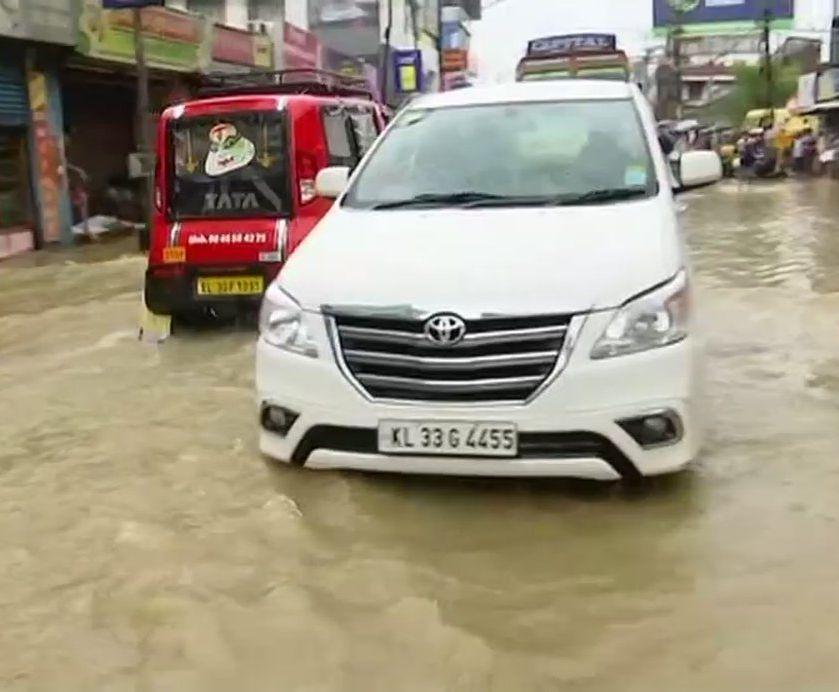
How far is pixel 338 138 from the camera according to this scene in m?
8.73

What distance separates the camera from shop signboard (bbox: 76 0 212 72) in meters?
17.2

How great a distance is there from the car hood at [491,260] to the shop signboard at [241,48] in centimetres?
1920

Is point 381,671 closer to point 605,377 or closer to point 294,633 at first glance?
point 294,633

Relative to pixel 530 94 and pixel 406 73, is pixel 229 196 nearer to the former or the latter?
pixel 530 94

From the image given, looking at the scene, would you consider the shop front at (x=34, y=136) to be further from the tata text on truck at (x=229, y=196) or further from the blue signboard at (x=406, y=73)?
the blue signboard at (x=406, y=73)

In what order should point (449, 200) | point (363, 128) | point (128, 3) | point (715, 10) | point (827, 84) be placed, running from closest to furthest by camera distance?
1. point (449, 200)
2. point (363, 128)
3. point (128, 3)
4. point (827, 84)
5. point (715, 10)

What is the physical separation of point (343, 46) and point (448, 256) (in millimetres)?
39565

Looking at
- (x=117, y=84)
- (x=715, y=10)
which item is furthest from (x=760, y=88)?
(x=117, y=84)

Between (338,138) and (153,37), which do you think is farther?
(153,37)

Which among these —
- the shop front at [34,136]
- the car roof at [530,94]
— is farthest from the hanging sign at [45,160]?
the car roof at [530,94]

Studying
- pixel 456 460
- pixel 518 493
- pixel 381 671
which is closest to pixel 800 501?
pixel 518 493

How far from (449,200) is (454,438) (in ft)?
4.68

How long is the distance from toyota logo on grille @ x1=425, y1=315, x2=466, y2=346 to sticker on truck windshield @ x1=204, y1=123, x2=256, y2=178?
4.43 metres

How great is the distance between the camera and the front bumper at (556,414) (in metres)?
4.04
